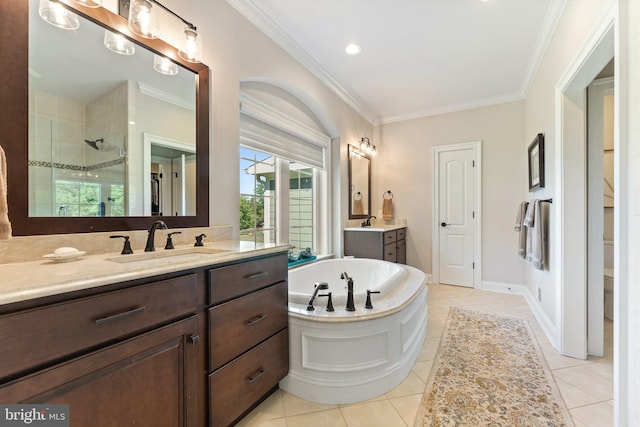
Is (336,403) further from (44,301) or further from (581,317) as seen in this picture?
(581,317)

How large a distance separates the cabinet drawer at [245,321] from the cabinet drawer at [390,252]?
2215mm

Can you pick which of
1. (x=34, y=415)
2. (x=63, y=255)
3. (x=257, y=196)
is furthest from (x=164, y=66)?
(x=34, y=415)

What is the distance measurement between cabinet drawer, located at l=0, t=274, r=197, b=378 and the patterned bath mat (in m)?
1.38

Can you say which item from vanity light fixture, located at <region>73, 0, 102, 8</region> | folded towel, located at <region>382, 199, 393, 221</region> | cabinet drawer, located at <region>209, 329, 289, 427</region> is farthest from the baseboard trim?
vanity light fixture, located at <region>73, 0, 102, 8</region>

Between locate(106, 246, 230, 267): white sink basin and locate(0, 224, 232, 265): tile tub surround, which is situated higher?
locate(0, 224, 232, 265): tile tub surround

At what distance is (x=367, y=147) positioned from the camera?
4.09 metres

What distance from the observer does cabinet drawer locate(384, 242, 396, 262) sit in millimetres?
3574

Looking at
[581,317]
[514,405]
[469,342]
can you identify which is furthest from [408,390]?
[581,317]

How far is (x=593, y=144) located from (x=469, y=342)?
1773 mm

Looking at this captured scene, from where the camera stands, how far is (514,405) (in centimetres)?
154

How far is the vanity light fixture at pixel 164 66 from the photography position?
5.07 ft

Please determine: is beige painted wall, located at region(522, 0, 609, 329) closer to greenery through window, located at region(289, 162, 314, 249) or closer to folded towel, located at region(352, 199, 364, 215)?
folded towel, located at region(352, 199, 364, 215)

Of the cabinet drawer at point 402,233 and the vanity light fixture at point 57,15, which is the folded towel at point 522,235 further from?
the vanity light fixture at point 57,15
